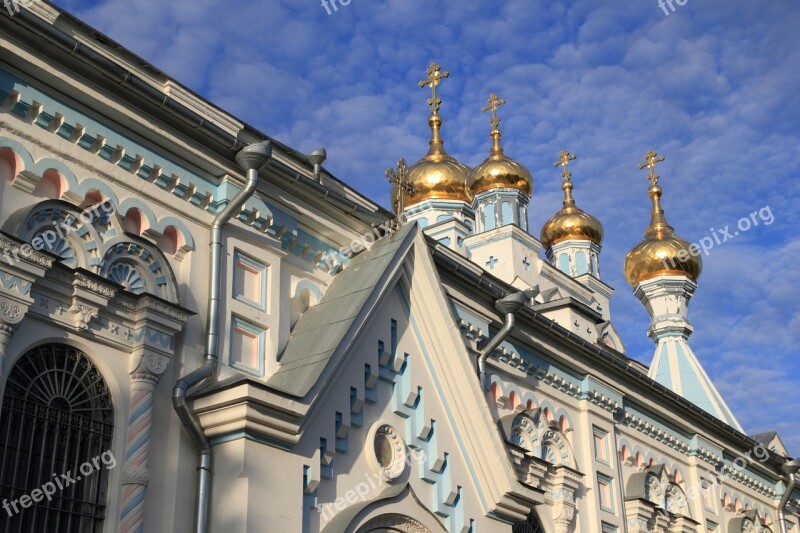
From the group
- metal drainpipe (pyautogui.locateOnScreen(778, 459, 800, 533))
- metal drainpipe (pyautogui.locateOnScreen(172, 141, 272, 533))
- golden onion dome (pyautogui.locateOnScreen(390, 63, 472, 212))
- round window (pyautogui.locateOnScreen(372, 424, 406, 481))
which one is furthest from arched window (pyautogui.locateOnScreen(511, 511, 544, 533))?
golden onion dome (pyautogui.locateOnScreen(390, 63, 472, 212))

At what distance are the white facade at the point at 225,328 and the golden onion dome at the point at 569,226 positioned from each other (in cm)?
1596

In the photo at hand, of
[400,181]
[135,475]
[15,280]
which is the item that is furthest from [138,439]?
[400,181]

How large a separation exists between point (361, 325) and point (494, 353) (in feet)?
11.3

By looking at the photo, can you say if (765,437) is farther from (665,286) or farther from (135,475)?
(135,475)

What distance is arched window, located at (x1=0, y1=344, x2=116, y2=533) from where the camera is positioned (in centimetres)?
809

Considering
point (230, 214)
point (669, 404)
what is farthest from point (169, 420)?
point (669, 404)

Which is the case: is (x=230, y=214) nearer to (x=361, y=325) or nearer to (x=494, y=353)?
(x=361, y=325)

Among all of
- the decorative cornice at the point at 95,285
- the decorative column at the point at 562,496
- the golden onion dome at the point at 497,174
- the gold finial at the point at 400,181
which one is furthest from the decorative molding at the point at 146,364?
the golden onion dome at the point at 497,174

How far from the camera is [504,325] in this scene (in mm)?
13344

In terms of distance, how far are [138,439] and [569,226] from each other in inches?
853

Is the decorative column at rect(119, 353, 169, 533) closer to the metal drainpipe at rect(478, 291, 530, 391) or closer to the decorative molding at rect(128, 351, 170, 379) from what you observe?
the decorative molding at rect(128, 351, 170, 379)

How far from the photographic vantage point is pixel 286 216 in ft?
35.7

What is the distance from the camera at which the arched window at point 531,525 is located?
13.1 metres

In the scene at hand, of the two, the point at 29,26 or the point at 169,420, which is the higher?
the point at 29,26
